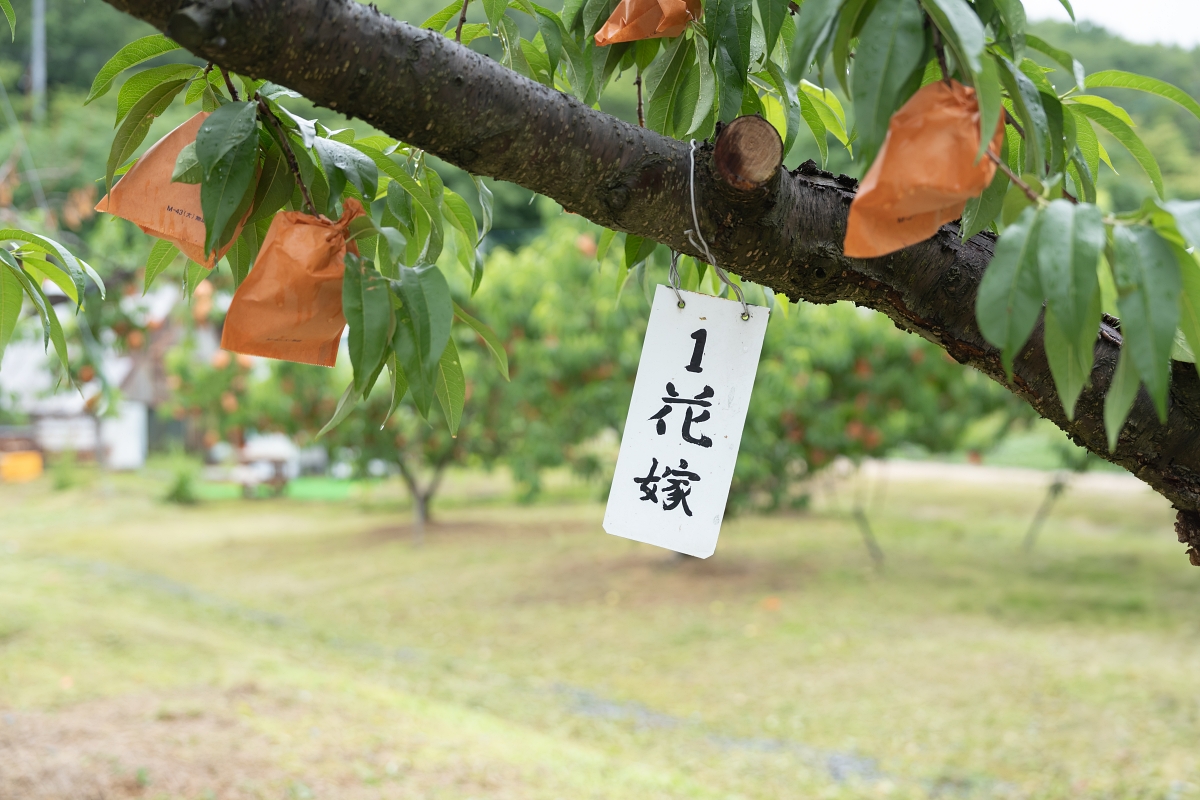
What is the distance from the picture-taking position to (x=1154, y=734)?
4.03m

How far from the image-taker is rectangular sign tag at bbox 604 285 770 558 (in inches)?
43.6

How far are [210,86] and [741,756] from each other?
356 cm

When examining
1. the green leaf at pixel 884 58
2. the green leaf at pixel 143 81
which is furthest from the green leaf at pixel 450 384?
the green leaf at pixel 884 58

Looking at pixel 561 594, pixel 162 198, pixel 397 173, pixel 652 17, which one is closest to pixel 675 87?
pixel 652 17

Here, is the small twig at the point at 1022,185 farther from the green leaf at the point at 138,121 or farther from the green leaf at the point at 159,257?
the green leaf at the point at 159,257

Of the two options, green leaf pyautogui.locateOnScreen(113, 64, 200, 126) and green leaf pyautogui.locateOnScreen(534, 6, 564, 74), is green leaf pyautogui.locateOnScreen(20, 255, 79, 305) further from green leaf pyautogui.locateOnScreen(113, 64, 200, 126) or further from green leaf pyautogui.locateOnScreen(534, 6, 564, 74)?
green leaf pyautogui.locateOnScreen(534, 6, 564, 74)

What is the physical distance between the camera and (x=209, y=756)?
2961mm

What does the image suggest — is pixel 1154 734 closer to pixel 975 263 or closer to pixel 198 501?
pixel 975 263

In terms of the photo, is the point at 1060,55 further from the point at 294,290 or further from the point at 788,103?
the point at 294,290

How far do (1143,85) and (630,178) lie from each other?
1.52ft

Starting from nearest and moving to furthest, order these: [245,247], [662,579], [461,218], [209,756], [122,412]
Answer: [245,247] < [461,218] < [209,756] < [662,579] < [122,412]

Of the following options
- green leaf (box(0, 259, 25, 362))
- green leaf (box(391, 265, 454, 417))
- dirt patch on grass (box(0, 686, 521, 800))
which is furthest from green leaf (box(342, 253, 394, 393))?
dirt patch on grass (box(0, 686, 521, 800))

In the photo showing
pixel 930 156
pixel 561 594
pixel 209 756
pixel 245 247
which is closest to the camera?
pixel 930 156

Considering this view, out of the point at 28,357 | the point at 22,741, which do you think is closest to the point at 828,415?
the point at 22,741
